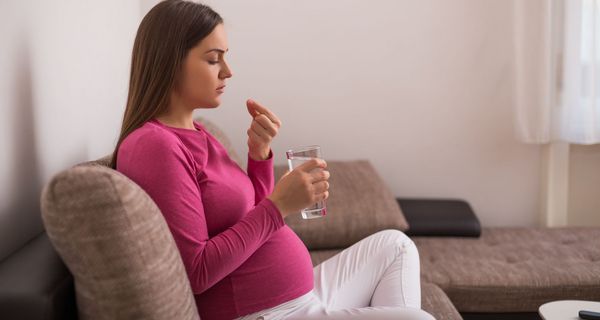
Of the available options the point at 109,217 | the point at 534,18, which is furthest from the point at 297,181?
the point at 534,18

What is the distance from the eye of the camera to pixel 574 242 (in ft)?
8.89

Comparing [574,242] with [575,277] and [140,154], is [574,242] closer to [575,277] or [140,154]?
[575,277]

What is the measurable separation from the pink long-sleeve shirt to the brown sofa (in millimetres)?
107

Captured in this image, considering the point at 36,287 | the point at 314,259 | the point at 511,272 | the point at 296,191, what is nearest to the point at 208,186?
the point at 296,191

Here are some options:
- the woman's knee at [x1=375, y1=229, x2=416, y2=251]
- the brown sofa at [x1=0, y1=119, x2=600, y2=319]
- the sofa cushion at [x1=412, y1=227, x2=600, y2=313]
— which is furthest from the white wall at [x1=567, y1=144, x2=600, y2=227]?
the woman's knee at [x1=375, y1=229, x2=416, y2=251]

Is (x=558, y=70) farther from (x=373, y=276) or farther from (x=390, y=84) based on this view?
(x=373, y=276)

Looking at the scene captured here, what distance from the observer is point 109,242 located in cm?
111

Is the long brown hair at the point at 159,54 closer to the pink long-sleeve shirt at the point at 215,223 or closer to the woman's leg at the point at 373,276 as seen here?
the pink long-sleeve shirt at the point at 215,223

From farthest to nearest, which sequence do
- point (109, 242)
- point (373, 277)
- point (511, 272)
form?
point (511, 272) → point (373, 277) → point (109, 242)

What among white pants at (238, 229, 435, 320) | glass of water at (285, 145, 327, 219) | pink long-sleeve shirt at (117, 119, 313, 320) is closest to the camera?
pink long-sleeve shirt at (117, 119, 313, 320)

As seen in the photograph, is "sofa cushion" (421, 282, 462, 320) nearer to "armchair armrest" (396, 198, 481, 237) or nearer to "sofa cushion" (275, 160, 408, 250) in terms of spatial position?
"sofa cushion" (275, 160, 408, 250)

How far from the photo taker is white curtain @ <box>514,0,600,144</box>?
9.41 feet

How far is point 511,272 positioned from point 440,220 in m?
0.52

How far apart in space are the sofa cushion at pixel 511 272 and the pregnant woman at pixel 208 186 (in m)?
0.84
